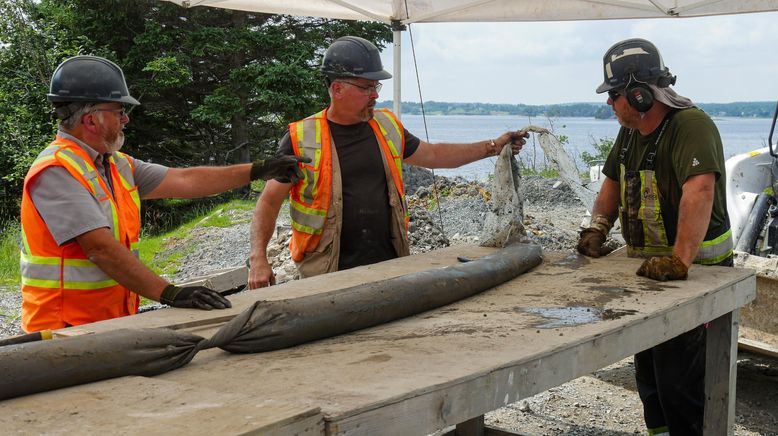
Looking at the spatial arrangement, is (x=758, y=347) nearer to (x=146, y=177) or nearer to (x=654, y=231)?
(x=654, y=231)

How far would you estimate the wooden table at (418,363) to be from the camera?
6.61 feet

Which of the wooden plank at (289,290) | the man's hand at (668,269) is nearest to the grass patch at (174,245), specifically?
the wooden plank at (289,290)

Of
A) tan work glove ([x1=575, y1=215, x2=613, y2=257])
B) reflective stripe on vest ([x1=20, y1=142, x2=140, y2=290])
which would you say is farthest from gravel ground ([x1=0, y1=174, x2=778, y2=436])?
reflective stripe on vest ([x1=20, y1=142, x2=140, y2=290])

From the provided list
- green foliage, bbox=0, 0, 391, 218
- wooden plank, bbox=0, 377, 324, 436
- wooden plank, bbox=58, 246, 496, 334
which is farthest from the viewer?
green foliage, bbox=0, 0, 391, 218

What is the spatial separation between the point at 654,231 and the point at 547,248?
4803 millimetres

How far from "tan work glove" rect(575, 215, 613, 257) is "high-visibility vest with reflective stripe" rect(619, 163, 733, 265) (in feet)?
0.80

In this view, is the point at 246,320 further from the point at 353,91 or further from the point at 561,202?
the point at 561,202

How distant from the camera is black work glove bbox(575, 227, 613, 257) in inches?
169

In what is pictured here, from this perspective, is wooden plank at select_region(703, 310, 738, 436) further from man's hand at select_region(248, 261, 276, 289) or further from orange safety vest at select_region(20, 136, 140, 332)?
orange safety vest at select_region(20, 136, 140, 332)

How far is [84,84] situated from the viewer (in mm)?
3262

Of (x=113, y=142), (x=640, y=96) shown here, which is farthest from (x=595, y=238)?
(x=113, y=142)

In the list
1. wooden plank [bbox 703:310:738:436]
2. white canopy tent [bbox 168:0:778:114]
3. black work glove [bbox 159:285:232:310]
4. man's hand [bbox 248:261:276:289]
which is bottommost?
wooden plank [bbox 703:310:738:436]

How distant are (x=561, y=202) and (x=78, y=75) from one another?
10293 millimetres

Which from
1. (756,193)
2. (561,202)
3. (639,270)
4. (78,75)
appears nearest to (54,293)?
(78,75)
